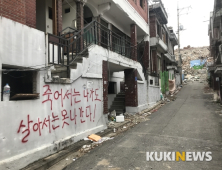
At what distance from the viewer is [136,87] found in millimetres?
10531

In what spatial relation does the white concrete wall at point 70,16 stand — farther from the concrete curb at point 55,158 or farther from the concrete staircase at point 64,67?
the concrete curb at point 55,158

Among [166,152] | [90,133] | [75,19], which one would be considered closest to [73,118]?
[90,133]

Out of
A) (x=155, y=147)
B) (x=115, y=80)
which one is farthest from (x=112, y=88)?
(x=155, y=147)

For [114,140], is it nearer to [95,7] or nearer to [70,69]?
[70,69]

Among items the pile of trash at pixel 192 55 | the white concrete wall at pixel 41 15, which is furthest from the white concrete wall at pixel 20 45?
the pile of trash at pixel 192 55

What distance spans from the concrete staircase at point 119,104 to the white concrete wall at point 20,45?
7.28m

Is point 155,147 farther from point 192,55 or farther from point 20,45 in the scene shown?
point 192,55

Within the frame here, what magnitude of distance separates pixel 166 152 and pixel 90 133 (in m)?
2.63

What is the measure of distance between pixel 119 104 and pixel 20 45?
8.25 meters

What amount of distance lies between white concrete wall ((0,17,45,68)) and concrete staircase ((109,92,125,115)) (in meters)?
7.28

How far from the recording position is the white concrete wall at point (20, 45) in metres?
3.70

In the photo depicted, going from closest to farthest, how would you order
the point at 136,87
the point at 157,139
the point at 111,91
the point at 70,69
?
the point at 70,69
the point at 157,139
the point at 136,87
the point at 111,91

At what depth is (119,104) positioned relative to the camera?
11.5 metres

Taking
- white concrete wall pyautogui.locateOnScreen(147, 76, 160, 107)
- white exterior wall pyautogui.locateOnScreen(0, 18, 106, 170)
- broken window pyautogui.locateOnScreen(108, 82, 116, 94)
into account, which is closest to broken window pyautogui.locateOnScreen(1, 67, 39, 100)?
white exterior wall pyautogui.locateOnScreen(0, 18, 106, 170)
